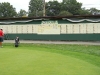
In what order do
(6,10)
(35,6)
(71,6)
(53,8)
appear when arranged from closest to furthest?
(6,10) < (71,6) < (53,8) < (35,6)

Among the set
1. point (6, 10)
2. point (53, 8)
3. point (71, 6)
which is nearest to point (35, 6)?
point (53, 8)

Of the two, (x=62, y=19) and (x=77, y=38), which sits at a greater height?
(x=62, y=19)

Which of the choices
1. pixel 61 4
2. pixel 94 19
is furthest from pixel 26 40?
pixel 61 4

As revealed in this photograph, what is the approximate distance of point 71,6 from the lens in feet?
224

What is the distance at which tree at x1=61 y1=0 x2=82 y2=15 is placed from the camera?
68250 millimetres

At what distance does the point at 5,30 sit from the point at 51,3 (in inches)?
1956

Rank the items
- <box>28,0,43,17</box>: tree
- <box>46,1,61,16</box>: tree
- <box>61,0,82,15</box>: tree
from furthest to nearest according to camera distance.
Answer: <box>28,0,43,17</box>: tree, <box>46,1,61,16</box>: tree, <box>61,0,82,15</box>: tree

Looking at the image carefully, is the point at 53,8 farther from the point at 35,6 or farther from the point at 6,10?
the point at 6,10

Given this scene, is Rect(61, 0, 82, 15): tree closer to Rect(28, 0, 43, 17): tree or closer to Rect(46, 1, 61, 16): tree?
Rect(46, 1, 61, 16): tree

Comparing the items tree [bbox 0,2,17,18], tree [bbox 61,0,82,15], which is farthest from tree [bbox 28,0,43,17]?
tree [bbox 0,2,17,18]

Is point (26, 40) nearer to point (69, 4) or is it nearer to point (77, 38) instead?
point (77, 38)

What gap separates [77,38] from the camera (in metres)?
18.9

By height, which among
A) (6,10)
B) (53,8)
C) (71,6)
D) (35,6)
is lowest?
(6,10)

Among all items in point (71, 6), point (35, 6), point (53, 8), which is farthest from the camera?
point (35, 6)
